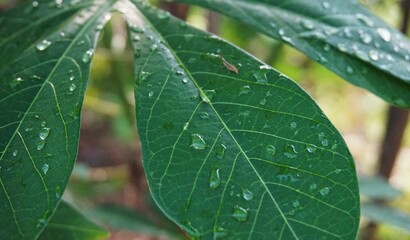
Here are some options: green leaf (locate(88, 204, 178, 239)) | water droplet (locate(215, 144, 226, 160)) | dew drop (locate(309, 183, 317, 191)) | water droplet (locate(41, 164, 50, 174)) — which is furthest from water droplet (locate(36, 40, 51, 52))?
green leaf (locate(88, 204, 178, 239))

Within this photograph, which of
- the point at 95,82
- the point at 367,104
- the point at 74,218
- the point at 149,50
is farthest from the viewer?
the point at 367,104

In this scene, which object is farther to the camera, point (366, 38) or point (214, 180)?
point (366, 38)

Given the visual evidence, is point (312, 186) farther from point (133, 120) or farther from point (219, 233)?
point (133, 120)

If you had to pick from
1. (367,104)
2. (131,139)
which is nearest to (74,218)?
(131,139)

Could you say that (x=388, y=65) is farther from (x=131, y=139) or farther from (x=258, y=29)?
(x=131, y=139)

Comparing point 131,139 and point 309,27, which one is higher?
point 309,27

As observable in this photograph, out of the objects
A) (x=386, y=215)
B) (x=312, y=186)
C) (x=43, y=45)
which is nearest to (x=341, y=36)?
(x=312, y=186)

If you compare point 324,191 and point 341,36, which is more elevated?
point 341,36
